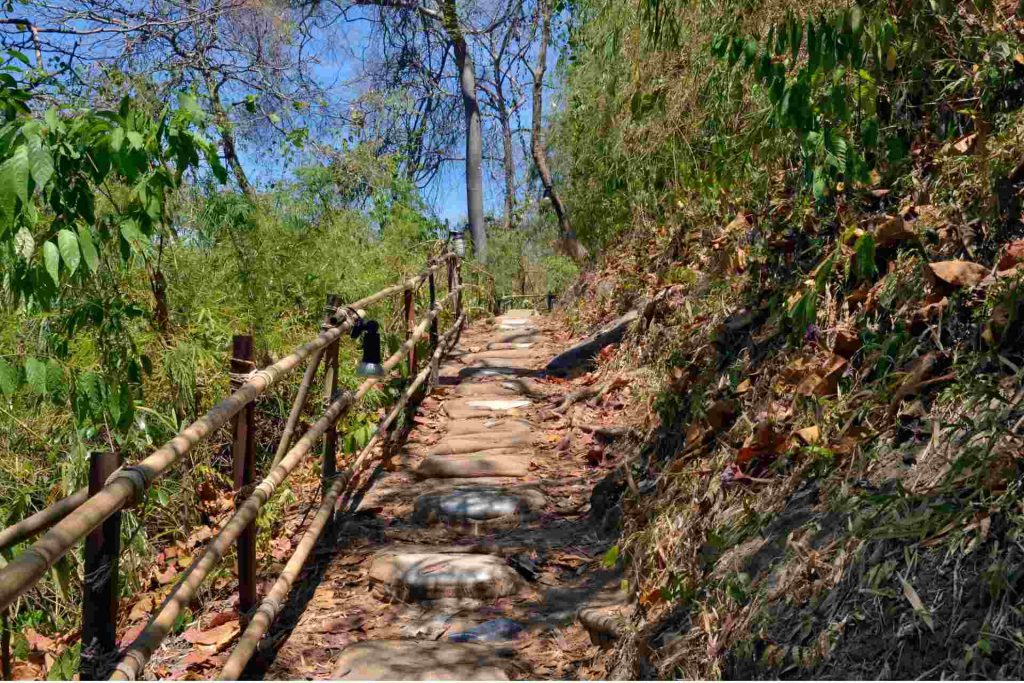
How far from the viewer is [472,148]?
16.2 metres

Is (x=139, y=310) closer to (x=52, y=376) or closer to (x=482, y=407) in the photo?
(x=52, y=376)

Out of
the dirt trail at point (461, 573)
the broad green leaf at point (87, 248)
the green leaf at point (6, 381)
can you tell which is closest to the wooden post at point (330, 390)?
the dirt trail at point (461, 573)

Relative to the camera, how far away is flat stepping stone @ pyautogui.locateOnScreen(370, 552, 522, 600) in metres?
3.40

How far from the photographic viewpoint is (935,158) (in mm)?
3445

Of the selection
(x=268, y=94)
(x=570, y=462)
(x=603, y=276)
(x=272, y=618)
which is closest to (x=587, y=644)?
(x=272, y=618)

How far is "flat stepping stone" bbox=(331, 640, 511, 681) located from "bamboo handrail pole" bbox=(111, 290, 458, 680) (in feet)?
1.73

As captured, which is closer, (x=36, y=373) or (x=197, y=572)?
(x=197, y=572)

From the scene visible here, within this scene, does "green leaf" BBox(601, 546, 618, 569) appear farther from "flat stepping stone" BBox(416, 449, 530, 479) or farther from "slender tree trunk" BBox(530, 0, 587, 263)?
"slender tree trunk" BBox(530, 0, 587, 263)

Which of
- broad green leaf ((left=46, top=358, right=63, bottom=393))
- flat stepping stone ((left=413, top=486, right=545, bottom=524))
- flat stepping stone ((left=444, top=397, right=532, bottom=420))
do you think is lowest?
flat stepping stone ((left=413, top=486, right=545, bottom=524))

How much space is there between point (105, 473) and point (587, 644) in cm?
160

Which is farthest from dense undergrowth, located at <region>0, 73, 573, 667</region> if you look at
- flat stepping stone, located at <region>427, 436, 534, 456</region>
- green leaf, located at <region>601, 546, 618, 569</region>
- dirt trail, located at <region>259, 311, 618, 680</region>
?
green leaf, located at <region>601, 546, 618, 569</region>

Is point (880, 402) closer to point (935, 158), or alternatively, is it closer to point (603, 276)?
point (935, 158)

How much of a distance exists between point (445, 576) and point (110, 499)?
1.69 metres

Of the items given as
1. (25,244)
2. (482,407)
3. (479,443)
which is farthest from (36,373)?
(482,407)
